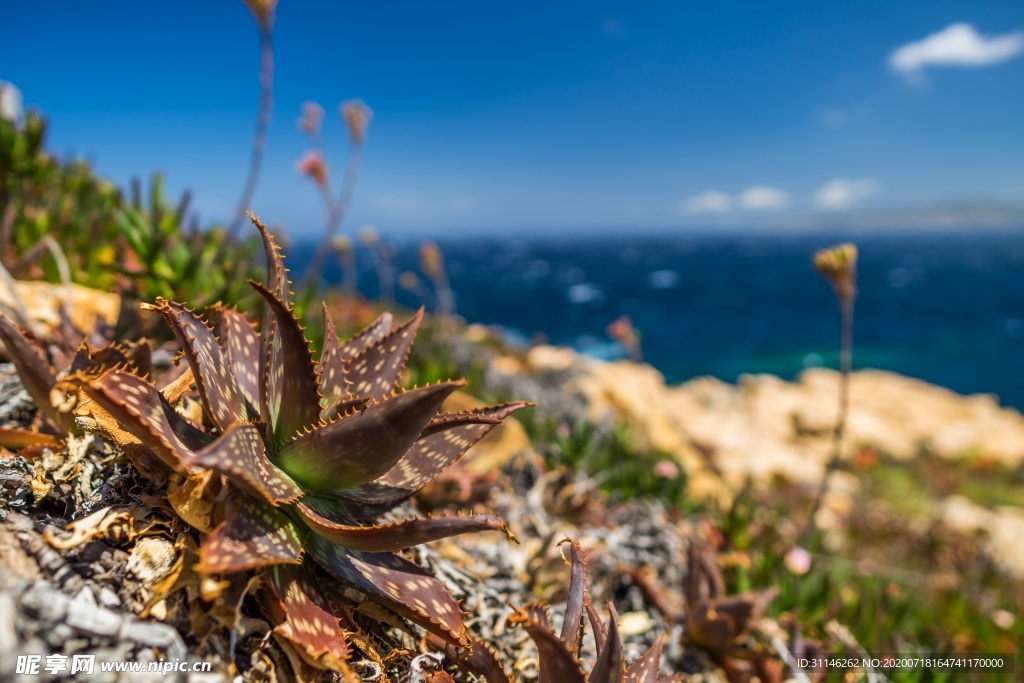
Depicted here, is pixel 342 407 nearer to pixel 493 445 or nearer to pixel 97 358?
pixel 97 358

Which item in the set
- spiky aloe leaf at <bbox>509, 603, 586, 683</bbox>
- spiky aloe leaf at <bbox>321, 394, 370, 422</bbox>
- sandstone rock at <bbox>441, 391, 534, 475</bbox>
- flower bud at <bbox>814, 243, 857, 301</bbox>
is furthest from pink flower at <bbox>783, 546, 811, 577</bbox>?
spiky aloe leaf at <bbox>321, 394, 370, 422</bbox>

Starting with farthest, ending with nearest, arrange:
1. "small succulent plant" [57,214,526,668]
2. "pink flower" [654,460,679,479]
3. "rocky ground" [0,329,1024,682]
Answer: "pink flower" [654,460,679,479]
"small succulent plant" [57,214,526,668]
"rocky ground" [0,329,1024,682]

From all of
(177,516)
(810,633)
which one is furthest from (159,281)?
(810,633)

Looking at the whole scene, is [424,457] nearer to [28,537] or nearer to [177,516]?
[177,516]

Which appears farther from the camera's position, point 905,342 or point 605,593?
point 905,342

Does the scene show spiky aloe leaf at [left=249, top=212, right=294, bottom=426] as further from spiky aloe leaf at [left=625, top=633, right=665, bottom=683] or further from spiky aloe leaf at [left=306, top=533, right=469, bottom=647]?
spiky aloe leaf at [left=625, top=633, right=665, bottom=683]

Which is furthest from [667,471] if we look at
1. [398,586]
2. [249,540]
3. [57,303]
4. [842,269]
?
[57,303]
